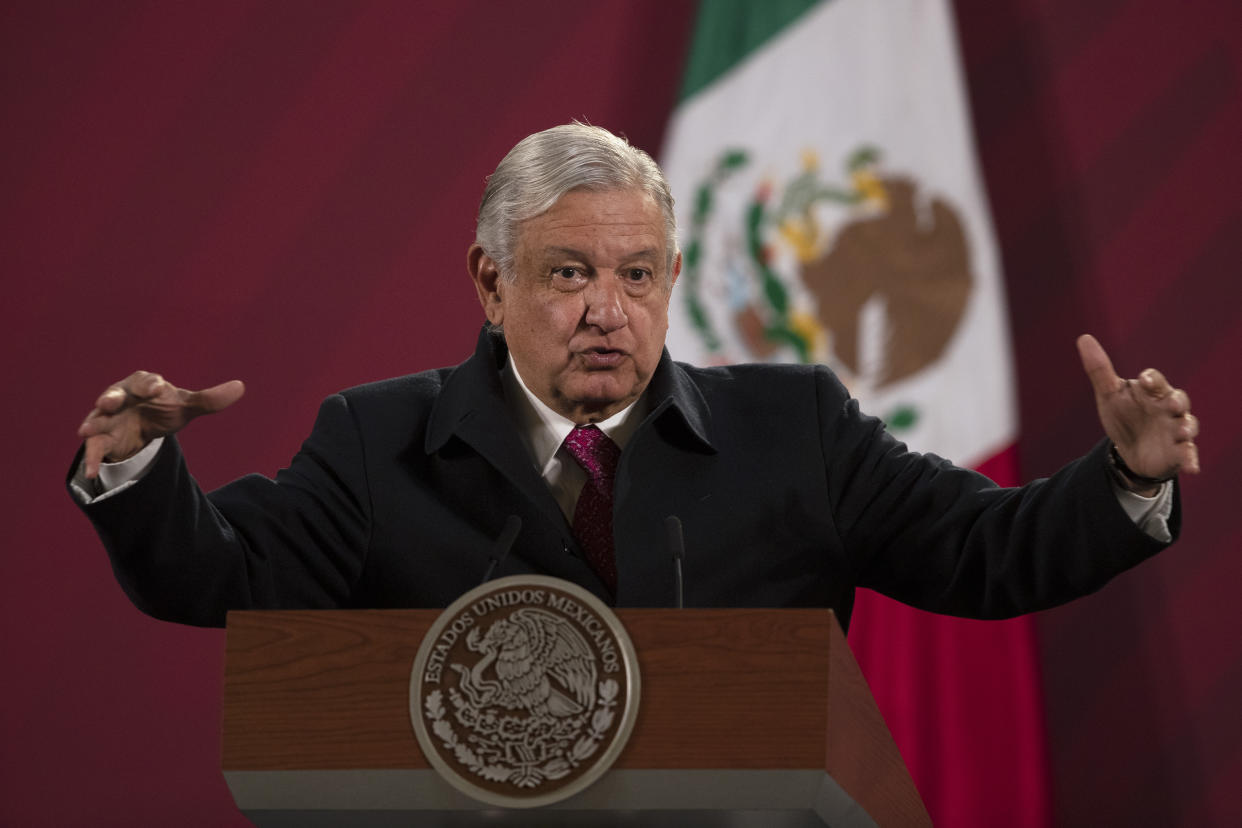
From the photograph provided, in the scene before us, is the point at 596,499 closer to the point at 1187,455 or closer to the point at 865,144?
the point at 1187,455

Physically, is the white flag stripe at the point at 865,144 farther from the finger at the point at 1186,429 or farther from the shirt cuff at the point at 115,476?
the shirt cuff at the point at 115,476

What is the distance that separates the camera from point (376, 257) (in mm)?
3861

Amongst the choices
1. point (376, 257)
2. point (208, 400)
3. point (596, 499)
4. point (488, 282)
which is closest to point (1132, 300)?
point (376, 257)

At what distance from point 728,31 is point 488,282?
6.91ft

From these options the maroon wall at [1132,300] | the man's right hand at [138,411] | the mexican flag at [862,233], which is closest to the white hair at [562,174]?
the man's right hand at [138,411]

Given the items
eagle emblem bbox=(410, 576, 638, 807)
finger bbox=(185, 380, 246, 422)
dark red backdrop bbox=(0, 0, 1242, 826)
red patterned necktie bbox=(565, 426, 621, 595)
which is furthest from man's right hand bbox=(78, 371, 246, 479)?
dark red backdrop bbox=(0, 0, 1242, 826)

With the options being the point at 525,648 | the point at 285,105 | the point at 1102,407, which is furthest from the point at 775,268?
the point at 525,648

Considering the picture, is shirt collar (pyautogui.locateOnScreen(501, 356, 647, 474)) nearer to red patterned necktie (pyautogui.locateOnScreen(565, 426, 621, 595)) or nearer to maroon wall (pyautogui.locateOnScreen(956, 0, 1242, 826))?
red patterned necktie (pyautogui.locateOnScreen(565, 426, 621, 595))

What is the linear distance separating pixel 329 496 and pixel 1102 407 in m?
0.97

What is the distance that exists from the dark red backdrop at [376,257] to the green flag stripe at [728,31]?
0.06 metres

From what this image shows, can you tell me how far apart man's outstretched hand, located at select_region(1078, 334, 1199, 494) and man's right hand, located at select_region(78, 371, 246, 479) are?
0.86m

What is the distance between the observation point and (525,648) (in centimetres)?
122

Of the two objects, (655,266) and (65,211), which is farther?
(65,211)

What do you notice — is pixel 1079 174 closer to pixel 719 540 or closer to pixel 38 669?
pixel 719 540
